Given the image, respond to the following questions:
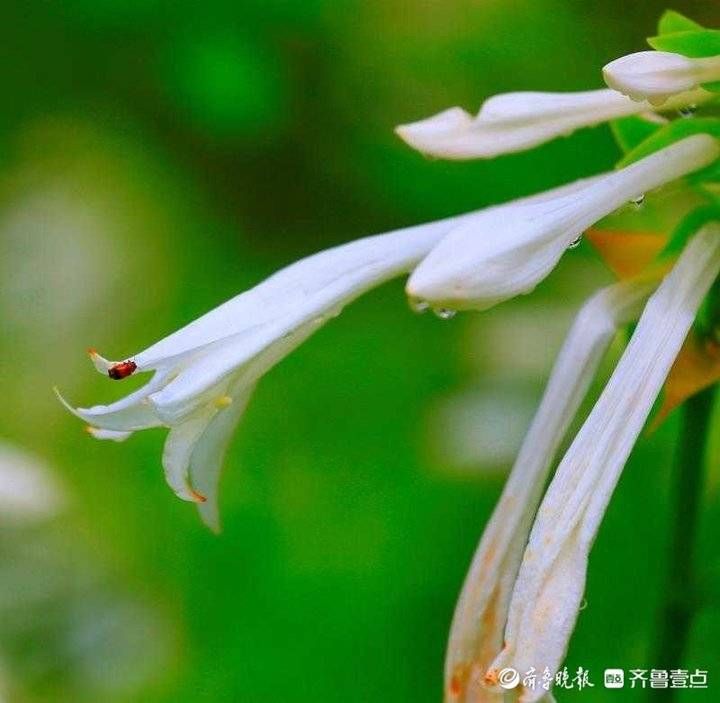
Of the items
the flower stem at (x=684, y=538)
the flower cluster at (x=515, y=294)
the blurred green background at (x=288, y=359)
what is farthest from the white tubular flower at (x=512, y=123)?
the blurred green background at (x=288, y=359)

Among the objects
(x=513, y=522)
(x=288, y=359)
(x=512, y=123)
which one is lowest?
(x=288, y=359)

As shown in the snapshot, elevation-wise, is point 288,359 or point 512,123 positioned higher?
point 512,123

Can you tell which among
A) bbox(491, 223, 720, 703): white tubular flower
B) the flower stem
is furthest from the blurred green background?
bbox(491, 223, 720, 703): white tubular flower

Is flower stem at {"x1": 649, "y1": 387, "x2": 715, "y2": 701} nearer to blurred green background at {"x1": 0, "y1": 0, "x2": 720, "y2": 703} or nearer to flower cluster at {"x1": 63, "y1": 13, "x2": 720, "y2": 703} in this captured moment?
flower cluster at {"x1": 63, "y1": 13, "x2": 720, "y2": 703}

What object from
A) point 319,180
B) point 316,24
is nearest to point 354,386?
point 319,180

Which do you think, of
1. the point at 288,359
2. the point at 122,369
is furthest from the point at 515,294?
the point at 288,359

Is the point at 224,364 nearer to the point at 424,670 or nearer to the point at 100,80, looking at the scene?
the point at 424,670

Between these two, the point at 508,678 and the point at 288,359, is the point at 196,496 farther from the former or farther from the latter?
the point at 288,359
